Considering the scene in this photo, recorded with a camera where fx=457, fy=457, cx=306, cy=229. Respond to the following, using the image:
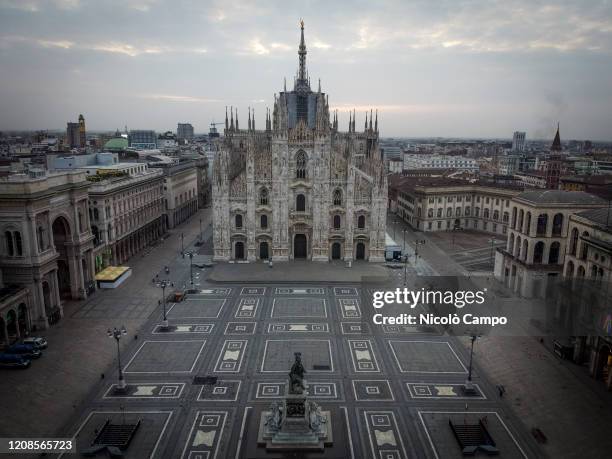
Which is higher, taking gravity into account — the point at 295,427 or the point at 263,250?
the point at 263,250

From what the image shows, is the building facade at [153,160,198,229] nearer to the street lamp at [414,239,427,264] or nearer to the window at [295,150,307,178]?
the window at [295,150,307,178]

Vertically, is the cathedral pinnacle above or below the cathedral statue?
Result: above

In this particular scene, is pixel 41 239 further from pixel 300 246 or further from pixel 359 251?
pixel 359 251

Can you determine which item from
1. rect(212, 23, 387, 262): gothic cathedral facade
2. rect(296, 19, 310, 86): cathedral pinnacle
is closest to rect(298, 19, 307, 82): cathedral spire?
rect(296, 19, 310, 86): cathedral pinnacle

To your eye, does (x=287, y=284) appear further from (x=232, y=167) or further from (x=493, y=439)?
(x=493, y=439)

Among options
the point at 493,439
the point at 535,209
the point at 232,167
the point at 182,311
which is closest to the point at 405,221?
the point at 232,167

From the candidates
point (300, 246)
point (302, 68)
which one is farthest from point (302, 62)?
point (300, 246)

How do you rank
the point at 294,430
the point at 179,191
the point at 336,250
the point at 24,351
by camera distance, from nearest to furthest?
the point at 294,430 < the point at 24,351 < the point at 336,250 < the point at 179,191
